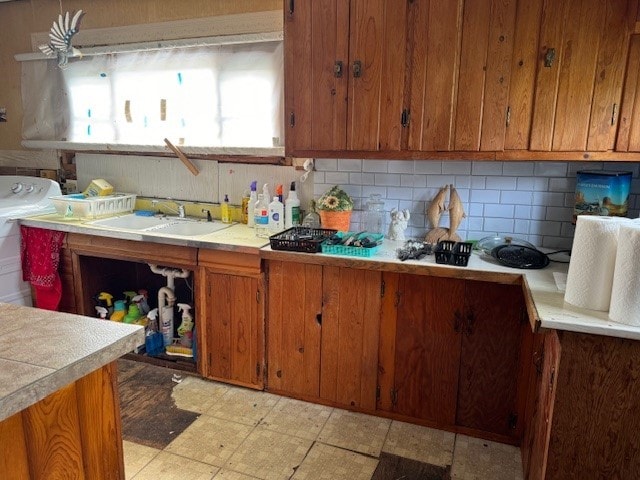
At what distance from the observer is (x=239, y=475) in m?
2.11

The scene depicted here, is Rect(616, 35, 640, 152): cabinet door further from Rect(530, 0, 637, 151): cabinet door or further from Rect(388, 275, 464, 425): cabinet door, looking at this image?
Rect(388, 275, 464, 425): cabinet door

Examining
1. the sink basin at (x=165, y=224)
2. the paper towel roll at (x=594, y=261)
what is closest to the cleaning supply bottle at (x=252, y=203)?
the sink basin at (x=165, y=224)

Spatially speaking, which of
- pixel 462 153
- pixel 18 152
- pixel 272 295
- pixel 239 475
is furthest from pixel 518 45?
pixel 18 152

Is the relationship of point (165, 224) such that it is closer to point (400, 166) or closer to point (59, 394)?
point (400, 166)

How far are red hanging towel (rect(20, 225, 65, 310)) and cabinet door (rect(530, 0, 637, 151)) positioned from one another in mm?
2906

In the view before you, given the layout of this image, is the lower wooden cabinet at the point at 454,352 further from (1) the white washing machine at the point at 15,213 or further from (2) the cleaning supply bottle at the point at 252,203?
(1) the white washing machine at the point at 15,213

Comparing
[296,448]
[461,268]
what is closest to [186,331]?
[296,448]

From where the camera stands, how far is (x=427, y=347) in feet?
7.75

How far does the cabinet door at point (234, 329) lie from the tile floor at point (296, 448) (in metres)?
0.19

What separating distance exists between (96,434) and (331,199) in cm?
171

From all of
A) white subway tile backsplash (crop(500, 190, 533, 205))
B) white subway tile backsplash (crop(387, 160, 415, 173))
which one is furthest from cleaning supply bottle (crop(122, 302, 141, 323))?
white subway tile backsplash (crop(500, 190, 533, 205))

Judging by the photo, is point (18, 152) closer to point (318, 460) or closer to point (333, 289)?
point (333, 289)

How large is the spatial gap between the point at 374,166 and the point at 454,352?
1.12 metres

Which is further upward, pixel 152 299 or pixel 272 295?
pixel 272 295
